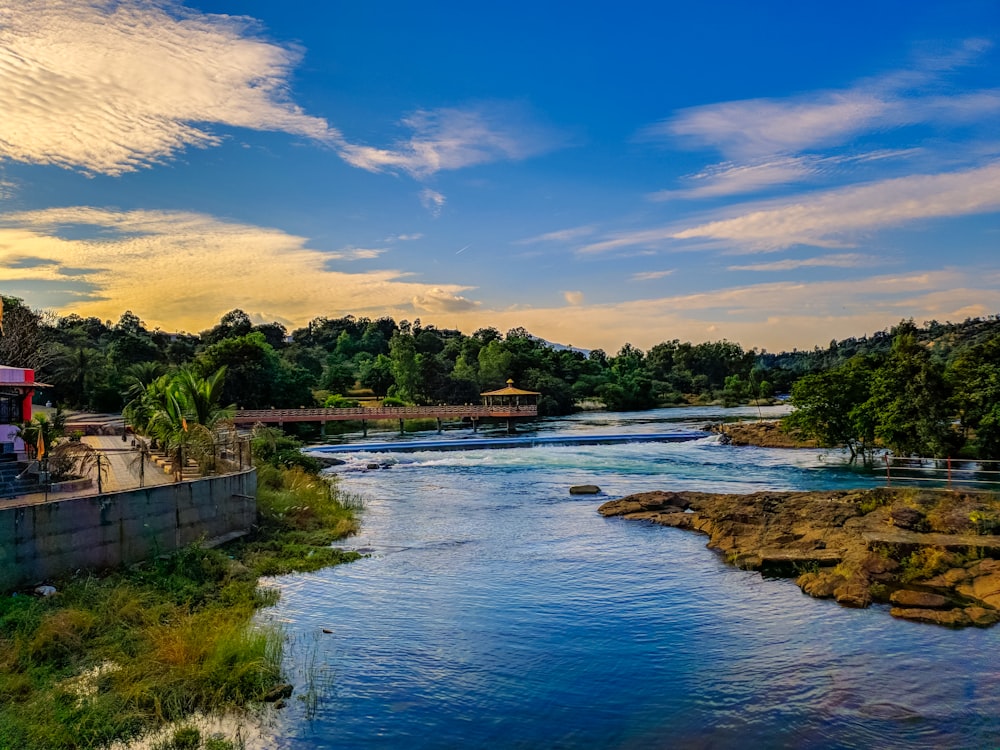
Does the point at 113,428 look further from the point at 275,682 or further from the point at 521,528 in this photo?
the point at 275,682

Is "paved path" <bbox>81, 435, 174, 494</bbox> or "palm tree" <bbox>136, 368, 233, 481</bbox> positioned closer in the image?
"paved path" <bbox>81, 435, 174, 494</bbox>

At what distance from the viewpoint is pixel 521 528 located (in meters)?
24.5

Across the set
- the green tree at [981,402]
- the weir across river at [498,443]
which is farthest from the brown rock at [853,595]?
the weir across river at [498,443]

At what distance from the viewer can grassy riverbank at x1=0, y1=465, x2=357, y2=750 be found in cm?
971

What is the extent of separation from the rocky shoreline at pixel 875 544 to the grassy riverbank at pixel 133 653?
12155 mm

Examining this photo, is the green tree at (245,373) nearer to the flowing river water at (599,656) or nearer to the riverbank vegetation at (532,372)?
the riverbank vegetation at (532,372)

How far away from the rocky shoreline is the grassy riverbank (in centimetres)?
1215

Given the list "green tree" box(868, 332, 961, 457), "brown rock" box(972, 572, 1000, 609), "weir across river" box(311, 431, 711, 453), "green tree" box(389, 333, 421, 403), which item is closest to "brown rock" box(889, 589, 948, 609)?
"brown rock" box(972, 572, 1000, 609)

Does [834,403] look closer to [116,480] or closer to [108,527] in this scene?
[116,480]

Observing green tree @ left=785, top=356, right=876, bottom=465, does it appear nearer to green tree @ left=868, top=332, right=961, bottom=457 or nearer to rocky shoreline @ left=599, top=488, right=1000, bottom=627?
green tree @ left=868, top=332, right=961, bottom=457

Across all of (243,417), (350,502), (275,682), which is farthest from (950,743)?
(243,417)

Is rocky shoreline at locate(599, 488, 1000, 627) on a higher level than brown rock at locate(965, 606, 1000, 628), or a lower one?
higher

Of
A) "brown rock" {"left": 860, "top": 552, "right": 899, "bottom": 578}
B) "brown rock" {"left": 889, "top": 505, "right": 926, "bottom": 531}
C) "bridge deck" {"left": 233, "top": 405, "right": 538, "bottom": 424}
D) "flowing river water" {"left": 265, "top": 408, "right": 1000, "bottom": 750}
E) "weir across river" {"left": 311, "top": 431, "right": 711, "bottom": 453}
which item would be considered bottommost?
"flowing river water" {"left": 265, "top": 408, "right": 1000, "bottom": 750}

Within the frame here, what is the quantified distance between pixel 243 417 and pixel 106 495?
43.5 m
